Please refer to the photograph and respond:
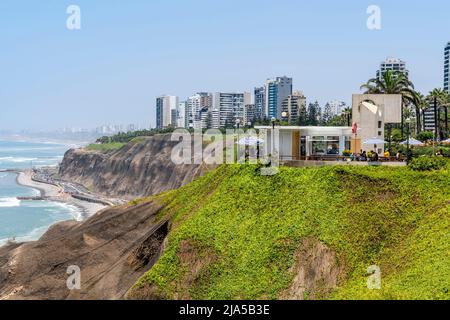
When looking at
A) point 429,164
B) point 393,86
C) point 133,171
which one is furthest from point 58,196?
point 429,164

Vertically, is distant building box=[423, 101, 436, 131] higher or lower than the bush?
higher

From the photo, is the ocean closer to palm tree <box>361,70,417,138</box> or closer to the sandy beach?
the sandy beach

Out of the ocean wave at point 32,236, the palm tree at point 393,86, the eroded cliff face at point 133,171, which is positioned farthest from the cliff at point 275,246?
the eroded cliff face at point 133,171

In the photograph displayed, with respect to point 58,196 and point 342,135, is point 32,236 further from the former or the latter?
point 342,135

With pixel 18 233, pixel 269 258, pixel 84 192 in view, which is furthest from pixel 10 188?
pixel 269 258

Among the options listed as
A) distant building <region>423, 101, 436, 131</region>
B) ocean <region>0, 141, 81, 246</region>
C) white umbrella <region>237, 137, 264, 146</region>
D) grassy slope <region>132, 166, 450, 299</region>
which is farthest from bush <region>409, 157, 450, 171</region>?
distant building <region>423, 101, 436, 131</region>

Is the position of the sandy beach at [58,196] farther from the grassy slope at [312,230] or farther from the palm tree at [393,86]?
the grassy slope at [312,230]
